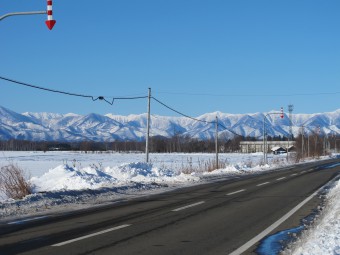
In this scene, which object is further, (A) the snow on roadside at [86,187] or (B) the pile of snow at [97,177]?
(B) the pile of snow at [97,177]

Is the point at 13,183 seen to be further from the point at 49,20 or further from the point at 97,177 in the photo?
the point at 49,20

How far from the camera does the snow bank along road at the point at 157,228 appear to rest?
820 centimetres

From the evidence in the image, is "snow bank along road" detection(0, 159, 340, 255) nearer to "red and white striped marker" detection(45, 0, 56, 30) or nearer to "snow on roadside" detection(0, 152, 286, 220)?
"snow on roadside" detection(0, 152, 286, 220)

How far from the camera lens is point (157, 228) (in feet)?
33.8

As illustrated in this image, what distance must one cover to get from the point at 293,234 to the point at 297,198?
7671 millimetres

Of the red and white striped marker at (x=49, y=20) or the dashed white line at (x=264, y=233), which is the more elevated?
the red and white striped marker at (x=49, y=20)

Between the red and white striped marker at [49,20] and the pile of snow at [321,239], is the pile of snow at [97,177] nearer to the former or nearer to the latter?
the red and white striped marker at [49,20]

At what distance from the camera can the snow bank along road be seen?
8195 millimetres

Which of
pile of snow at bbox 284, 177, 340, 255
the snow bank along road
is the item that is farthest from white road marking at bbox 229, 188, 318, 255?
pile of snow at bbox 284, 177, 340, 255

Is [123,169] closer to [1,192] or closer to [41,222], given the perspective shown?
[1,192]

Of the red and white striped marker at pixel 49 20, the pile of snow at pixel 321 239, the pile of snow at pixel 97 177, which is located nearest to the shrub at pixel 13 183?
the pile of snow at pixel 97 177

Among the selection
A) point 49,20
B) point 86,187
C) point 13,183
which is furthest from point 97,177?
point 49,20

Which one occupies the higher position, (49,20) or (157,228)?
(49,20)

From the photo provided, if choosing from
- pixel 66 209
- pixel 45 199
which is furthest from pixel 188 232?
pixel 45 199
